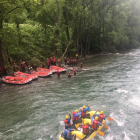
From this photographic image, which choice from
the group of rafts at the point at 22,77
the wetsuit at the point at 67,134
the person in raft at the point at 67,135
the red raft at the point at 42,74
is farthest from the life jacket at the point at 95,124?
the red raft at the point at 42,74

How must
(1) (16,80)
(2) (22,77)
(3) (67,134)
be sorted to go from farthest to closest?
(2) (22,77) → (1) (16,80) → (3) (67,134)

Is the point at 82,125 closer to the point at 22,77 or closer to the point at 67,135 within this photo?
the point at 67,135

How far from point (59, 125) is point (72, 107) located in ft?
7.77

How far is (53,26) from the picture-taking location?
1235 inches

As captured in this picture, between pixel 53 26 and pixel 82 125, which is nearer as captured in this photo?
pixel 82 125

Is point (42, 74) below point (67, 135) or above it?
above

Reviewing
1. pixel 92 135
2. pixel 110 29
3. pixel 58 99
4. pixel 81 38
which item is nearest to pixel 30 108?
pixel 58 99

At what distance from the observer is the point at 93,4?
105ft

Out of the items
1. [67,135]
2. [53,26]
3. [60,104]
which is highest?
[53,26]

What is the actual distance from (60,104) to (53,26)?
22745 mm

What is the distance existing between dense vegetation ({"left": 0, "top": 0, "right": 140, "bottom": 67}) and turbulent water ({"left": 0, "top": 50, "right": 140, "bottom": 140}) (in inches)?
282

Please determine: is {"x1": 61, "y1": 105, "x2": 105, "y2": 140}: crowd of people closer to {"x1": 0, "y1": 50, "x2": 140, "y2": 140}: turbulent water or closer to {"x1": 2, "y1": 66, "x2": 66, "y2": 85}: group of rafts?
{"x1": 0, "y1": 50, "x2": 140, "y2": 140}: turbulent water

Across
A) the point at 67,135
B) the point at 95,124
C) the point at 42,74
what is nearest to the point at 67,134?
the point at 67,135

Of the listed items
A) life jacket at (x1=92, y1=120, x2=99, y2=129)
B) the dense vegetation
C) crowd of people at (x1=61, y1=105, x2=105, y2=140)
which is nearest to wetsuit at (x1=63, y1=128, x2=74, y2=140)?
crowd of people at (x1=61, y1=105, x2=105, y2=140)
